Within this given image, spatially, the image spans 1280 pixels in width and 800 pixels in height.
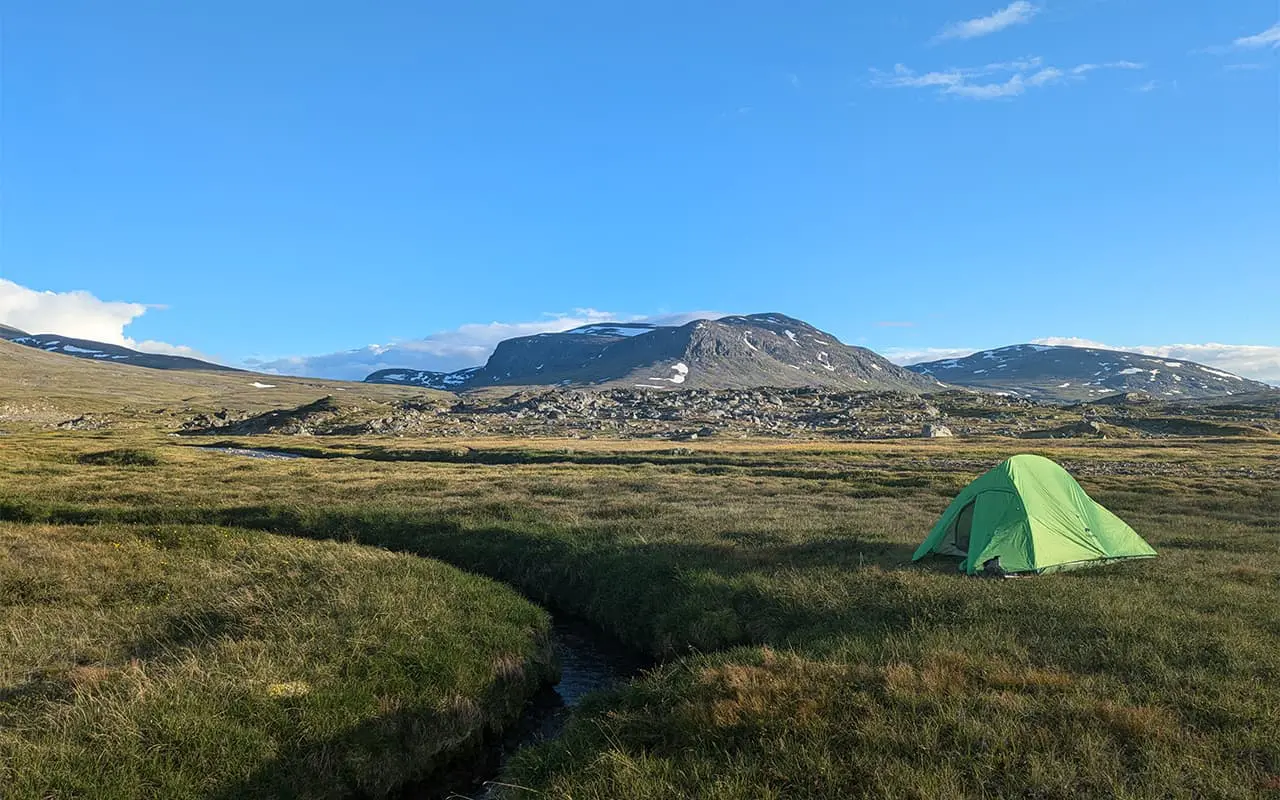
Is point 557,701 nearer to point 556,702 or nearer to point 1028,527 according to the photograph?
point 556,702

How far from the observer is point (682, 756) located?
8719 millimetres

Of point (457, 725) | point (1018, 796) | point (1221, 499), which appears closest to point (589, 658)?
point (457, 725)

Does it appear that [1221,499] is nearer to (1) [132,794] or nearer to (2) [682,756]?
(2) [682,756]

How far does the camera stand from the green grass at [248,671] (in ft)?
30.9

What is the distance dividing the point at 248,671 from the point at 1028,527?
63.3ft

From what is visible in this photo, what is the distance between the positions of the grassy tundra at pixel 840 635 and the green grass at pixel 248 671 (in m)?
0.25

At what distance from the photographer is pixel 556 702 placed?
1509 centimetres

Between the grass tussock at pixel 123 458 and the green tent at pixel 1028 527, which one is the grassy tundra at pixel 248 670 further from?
the grass tussock at pixel 123 458

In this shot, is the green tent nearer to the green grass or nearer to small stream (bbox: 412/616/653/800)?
small stream (bbox: 412/616/653/800)

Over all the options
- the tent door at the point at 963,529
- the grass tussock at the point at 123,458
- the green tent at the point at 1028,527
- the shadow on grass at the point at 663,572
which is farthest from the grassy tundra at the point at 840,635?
the grass tussock at the point at 123,458

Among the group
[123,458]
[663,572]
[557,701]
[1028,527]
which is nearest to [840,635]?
[557,701]

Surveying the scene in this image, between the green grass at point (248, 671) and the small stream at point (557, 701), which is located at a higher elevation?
the green grass at point (248, 671)

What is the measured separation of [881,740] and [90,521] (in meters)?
36.9

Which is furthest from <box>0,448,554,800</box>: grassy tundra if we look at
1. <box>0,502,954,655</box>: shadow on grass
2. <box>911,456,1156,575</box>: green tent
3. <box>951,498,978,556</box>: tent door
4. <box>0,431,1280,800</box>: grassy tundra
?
<box>951,498,978,556</box>: tent door
